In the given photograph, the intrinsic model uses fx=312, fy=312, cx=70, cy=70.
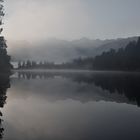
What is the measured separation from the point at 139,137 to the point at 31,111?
44.1 ft

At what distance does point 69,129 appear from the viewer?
2080 centimetres

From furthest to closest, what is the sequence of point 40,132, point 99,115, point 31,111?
point 31,111 < point 99,115 < point 40,132

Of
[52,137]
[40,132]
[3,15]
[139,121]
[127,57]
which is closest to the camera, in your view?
[52,137]

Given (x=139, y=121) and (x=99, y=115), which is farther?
(x=99, y=115)

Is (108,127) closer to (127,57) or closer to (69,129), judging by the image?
(69,129)

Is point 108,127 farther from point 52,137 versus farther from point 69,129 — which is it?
point 52,137

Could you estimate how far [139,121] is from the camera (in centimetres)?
2416

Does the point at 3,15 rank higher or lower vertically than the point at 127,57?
higher

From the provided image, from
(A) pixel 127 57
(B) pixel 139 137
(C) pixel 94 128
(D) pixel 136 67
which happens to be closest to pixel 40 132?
(C) pixel 94 128

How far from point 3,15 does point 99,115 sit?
42.9m

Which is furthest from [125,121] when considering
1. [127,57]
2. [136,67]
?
[127,57]

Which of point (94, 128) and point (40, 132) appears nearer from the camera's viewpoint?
point (40, 132)

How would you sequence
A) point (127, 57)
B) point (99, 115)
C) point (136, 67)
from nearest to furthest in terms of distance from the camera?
1. point (99, 115)
2. point (136, 67)
3. point (127, 57)

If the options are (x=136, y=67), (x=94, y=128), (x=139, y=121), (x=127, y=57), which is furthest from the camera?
(x=127, y=57)
